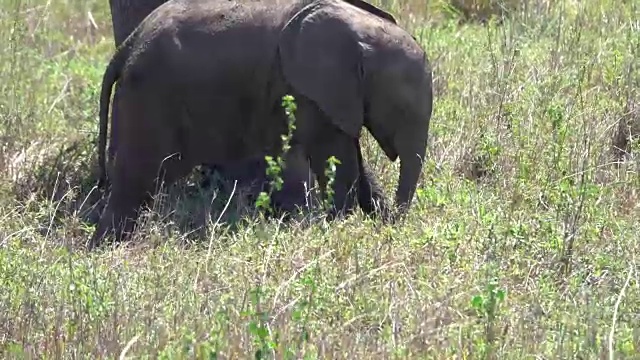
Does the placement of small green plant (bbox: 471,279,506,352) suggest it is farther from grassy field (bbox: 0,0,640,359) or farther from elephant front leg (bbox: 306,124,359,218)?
elephant front leg (bbox: 306,124,359,218)

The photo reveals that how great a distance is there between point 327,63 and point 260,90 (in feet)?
1.40

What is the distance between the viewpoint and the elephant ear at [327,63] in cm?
684

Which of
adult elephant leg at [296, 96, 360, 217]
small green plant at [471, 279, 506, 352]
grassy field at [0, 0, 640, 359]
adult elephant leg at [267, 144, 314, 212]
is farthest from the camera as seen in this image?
adult elephant leg at [267, 144, 314, 212]

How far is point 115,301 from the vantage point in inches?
206

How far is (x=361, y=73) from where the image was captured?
685 centimetres

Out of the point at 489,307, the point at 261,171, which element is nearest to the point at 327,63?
the point at 261,171

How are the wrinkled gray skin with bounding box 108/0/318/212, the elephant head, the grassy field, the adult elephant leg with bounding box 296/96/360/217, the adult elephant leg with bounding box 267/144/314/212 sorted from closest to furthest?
the grassy field
the elephant head
the adult elephant leg with bounding box 296/96/360/217
the adult elephant leg with bounding box 267/144/314/212
the wrinkled gray skin with bounding box 108/0/318/212

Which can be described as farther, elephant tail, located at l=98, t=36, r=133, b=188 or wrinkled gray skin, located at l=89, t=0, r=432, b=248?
elephant tail, located at l=98, t=36, r=133, b=188

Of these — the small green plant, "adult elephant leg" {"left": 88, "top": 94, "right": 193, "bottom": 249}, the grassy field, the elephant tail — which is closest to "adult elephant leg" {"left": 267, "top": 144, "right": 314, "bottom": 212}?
the grassy field

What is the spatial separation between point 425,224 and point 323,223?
586 mm

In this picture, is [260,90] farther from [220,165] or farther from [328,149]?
[220,165]

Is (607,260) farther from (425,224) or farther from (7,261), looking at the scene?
(7,261)

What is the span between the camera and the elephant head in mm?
6805

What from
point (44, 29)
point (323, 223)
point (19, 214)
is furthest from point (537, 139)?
point (44, 29)
